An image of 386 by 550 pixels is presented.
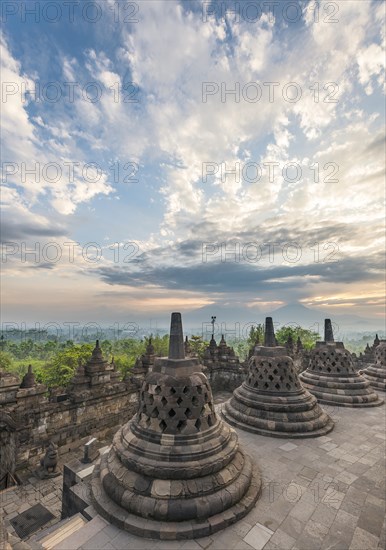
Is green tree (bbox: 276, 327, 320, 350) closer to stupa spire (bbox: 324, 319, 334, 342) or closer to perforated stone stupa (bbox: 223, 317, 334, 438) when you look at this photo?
stupa spire (bbox: 324, 319, 334, 342)

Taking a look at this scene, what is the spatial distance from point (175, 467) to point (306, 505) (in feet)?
9.95

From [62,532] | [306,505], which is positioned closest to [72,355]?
[62,532]

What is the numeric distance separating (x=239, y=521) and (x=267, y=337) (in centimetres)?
683

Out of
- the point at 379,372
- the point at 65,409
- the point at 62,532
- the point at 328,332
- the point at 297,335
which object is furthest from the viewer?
the point at 297,335

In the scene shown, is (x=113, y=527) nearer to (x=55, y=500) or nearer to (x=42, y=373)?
(x=55, y=500)

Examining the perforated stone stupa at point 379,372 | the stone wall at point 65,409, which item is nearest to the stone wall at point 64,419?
the stone wall at point 65,409

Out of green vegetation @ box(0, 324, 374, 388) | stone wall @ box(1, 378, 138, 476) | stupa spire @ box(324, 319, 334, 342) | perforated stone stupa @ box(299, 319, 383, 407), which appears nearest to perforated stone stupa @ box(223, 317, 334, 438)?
perforated stone stupa @ box(299, 319, 383, 407)

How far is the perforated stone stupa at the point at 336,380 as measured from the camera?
12.5 m

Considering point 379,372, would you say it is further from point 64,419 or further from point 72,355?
point 72,355

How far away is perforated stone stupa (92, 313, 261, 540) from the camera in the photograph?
488cm

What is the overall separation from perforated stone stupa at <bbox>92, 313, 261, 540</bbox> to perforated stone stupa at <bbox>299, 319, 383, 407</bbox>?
8.07m

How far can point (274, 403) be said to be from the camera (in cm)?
962

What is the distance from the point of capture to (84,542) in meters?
4.61

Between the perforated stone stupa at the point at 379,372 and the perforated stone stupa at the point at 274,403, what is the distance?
8.04 m
